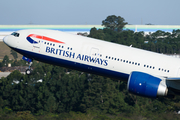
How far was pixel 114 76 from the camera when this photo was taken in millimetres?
32094

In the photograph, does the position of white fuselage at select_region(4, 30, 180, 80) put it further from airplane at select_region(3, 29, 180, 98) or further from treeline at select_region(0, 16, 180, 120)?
treeline at select_region(0, 16, 180, 120)

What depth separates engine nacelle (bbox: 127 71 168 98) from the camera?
2882cm

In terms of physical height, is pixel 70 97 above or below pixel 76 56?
below

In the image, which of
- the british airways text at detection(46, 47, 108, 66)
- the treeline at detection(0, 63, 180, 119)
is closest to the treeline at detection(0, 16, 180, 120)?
the treeline at detection(0, 63, 180, 119)

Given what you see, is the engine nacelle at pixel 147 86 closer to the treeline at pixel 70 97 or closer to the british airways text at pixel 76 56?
the british airways text at pixel 76 56

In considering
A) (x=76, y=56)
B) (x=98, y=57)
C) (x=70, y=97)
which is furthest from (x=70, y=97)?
(x=98, y=57)

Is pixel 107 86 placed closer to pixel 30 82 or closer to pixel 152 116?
pixel 30 82

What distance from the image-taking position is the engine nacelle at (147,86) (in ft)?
94.5

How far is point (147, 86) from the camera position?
1137 inches

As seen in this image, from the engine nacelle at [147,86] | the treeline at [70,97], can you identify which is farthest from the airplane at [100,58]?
the treeline at [70,97]

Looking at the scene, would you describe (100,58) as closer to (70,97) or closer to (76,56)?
(76,56)

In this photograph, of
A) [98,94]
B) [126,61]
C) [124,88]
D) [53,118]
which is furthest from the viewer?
[124,88]

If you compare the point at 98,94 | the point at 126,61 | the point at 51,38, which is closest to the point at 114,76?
the point at 126,61

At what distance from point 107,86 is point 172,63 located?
67361 millimetres
